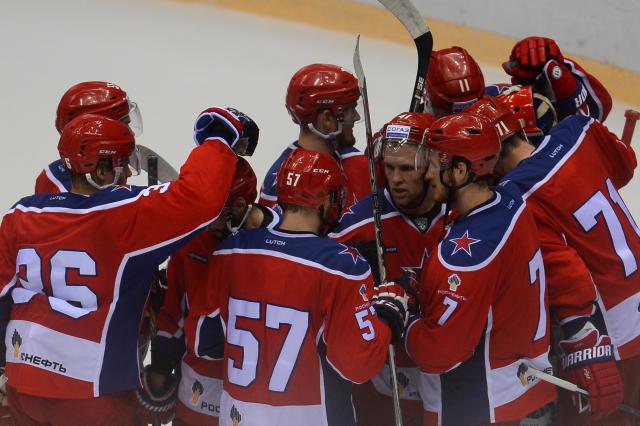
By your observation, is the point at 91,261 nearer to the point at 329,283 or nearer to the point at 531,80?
the point at 329,283

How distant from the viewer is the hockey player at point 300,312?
250cm

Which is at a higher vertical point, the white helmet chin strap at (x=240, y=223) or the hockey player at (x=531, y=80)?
the hockey player at (x=531, y=80)

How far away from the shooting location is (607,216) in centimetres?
290

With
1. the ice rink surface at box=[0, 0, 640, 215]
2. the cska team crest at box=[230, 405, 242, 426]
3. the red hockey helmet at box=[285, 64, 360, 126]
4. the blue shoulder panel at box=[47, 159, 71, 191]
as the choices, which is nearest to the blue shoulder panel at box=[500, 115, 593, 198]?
the red hockey helmet at box=[285, 64, 360, 126]

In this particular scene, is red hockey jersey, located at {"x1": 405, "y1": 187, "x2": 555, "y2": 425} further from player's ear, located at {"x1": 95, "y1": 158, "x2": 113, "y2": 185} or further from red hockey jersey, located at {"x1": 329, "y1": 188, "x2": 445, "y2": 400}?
player's ear, located at {"x1": 95, "y1": 158, "x2": 113, "y2": 185}

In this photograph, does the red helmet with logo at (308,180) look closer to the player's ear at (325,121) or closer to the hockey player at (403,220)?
the hockey player at (403,220)

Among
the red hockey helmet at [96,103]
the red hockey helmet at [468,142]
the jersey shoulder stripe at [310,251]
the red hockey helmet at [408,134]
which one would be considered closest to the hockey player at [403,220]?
the red hockey helmet at [408,134]

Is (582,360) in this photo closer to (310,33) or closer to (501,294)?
(501,294)

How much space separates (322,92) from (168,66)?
3.76 metres

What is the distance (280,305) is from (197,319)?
1.07 ft

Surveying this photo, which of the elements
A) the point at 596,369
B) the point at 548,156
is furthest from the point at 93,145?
the point at 596,369

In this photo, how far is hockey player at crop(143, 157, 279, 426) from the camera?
284 cm

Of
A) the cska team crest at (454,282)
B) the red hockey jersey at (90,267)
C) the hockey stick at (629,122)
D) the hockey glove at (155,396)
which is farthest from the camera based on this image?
the hockey stick at (629,122)

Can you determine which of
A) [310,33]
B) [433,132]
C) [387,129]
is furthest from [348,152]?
[310,33]
